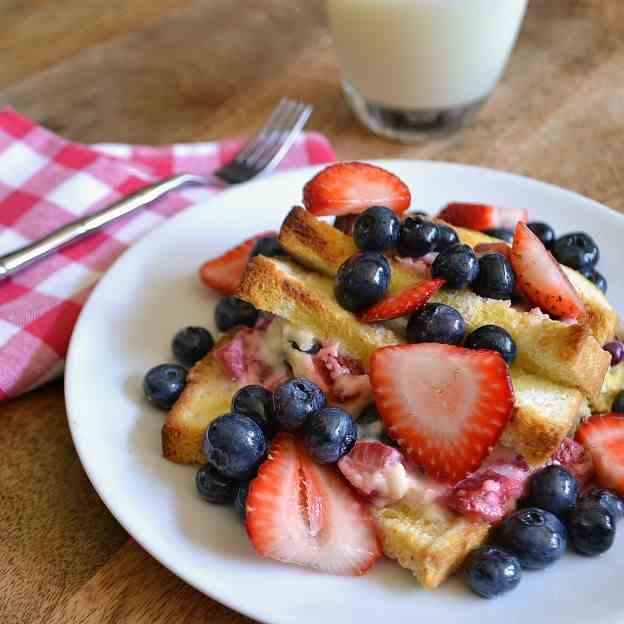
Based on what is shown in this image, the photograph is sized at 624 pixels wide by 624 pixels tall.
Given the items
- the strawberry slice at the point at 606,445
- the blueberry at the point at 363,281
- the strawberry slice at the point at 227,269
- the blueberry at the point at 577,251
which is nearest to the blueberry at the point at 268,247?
the strawberry slice at the point at 227,269

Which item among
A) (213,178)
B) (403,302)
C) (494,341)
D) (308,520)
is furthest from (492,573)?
(213,178)

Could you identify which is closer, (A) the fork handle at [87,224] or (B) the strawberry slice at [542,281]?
(B) the strawberry slice at [542,281]

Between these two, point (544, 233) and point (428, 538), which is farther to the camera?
point (544, 233)

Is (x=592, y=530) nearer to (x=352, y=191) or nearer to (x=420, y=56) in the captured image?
(x=352, y=191)

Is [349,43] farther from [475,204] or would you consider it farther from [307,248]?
[307,248]

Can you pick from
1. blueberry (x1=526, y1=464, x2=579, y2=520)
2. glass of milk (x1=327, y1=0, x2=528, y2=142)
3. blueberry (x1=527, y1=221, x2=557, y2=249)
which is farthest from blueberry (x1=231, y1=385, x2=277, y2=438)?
glass of milk (x1=327, y1=0, x2=528, y2=142)

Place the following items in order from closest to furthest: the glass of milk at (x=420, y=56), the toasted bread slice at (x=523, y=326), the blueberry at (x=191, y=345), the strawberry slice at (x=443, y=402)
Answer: the strawberry slice at (x=443, y=402) < the toasted bread slice at (x=523, y=326) < the blueberry at (x=191, y=345) < the glass of milk at (x=420, y=56)

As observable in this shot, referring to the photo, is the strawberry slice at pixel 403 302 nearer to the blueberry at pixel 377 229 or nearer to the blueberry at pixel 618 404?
the blueberry at pixel 377 229
